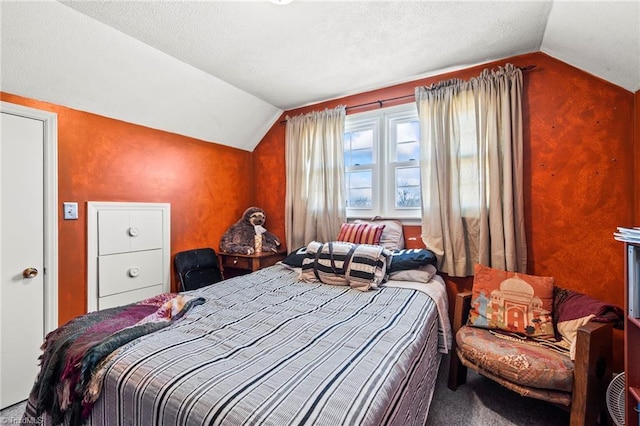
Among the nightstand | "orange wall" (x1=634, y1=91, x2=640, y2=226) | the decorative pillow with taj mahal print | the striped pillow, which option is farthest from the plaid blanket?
"orange wall" (x1=634, y1=91, x2=640, y2=226)

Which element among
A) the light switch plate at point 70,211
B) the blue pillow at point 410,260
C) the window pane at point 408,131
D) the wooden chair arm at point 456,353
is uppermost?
the window pane at point 408,131

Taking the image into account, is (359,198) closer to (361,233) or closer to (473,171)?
(361,233)

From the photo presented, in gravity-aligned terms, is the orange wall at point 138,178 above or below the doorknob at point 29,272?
above

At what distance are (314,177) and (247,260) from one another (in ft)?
3.89

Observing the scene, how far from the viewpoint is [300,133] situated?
3.34 metres

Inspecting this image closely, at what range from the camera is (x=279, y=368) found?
106cm

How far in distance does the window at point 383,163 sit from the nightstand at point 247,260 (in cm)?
100

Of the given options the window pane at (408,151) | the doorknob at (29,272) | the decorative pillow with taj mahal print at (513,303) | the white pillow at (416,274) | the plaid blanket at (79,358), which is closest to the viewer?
the plaid blanket at (79,358)

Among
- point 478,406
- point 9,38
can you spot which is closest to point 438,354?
point 478,406

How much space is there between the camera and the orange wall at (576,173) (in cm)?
200

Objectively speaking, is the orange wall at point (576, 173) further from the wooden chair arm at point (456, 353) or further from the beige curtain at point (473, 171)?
the wooden chair arm at point (456, 353)

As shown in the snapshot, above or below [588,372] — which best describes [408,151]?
above

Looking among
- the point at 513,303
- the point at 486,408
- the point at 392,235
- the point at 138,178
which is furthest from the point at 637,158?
the point at 138,178

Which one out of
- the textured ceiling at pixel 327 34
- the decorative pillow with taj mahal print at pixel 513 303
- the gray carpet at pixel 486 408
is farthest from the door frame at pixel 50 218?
the decorative pillow with taj mahal print at pixel 513 303
